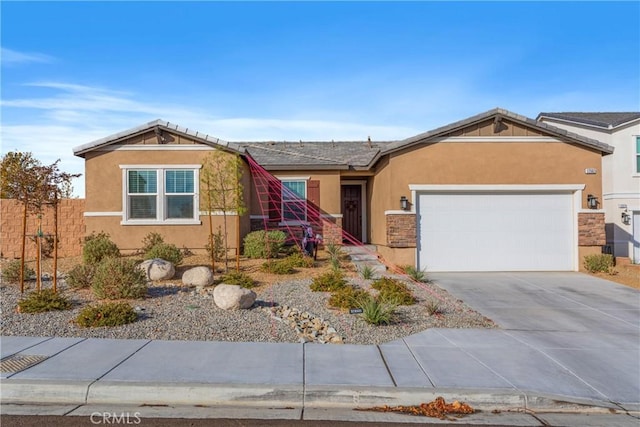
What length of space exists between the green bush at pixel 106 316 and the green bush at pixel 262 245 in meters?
6.09

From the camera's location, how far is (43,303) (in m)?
8.51

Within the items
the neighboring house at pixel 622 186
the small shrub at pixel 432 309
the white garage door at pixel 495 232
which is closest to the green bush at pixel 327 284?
the small shrub at pixel 432 309

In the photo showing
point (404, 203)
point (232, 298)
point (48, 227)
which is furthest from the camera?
point (48, 227)

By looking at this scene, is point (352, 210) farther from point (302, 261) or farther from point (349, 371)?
point (349, 371)

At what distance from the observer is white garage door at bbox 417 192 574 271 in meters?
14.3

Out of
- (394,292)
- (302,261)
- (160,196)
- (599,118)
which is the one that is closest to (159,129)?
(160,196)

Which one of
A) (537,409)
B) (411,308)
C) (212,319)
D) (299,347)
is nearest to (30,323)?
(212,319)

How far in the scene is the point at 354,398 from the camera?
5.16 m

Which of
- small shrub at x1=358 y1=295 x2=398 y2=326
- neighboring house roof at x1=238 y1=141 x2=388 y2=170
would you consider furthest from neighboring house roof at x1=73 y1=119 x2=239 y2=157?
small shrub at x1=358 y1=295 x2=398 y2=326

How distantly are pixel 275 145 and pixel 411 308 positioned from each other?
568 inches

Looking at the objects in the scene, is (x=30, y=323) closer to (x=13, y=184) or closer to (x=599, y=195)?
(x=13, y=184)

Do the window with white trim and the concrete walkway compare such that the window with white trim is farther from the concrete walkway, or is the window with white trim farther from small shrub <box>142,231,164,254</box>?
the concrete walkway

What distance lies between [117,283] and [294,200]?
9464 mm

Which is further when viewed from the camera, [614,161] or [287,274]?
[614,161]
